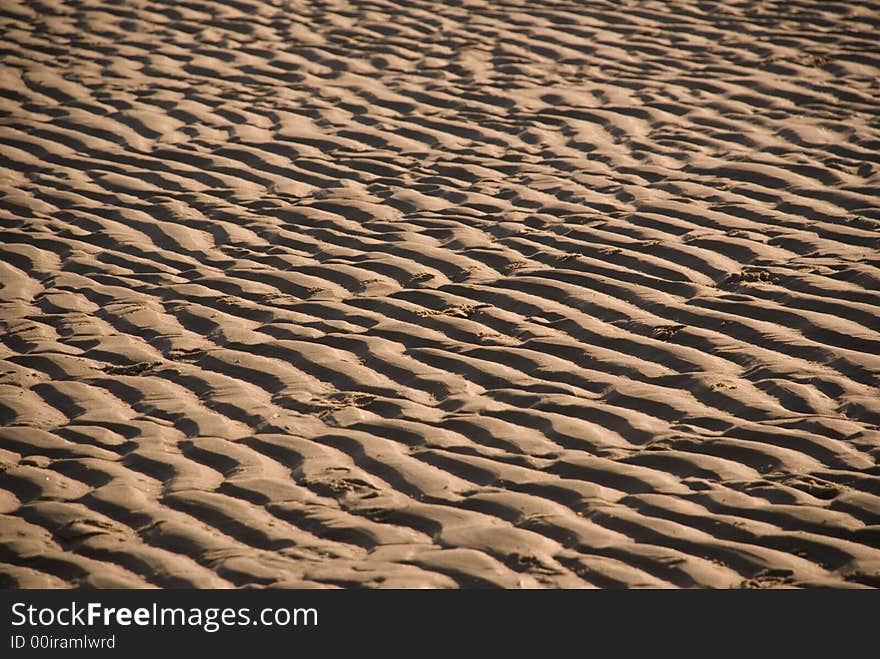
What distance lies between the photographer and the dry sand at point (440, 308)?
301 centimetres

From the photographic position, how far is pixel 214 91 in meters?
6.63

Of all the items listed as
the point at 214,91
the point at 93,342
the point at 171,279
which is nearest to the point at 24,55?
the point at 214,91

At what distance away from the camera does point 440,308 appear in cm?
427

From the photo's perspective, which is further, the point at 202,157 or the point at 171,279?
the point at 202,157

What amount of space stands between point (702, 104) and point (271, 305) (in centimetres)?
352

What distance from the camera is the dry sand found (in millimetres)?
3008

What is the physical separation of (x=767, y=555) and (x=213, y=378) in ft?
6.93

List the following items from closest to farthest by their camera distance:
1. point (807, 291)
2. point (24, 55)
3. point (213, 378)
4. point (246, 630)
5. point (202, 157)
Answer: point (246, 630), point (213, 378), point (807, 291), point (202, 157), point (24, 55)

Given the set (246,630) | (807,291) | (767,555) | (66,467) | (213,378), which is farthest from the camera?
(807,291)

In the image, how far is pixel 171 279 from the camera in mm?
4535

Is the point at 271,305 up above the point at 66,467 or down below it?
above

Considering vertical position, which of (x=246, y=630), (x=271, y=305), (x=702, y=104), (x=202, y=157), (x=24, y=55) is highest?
(x=24, y=55)

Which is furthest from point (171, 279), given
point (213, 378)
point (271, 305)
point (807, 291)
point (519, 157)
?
point (807, 291)

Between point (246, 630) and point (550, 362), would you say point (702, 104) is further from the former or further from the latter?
point (246, 630)
